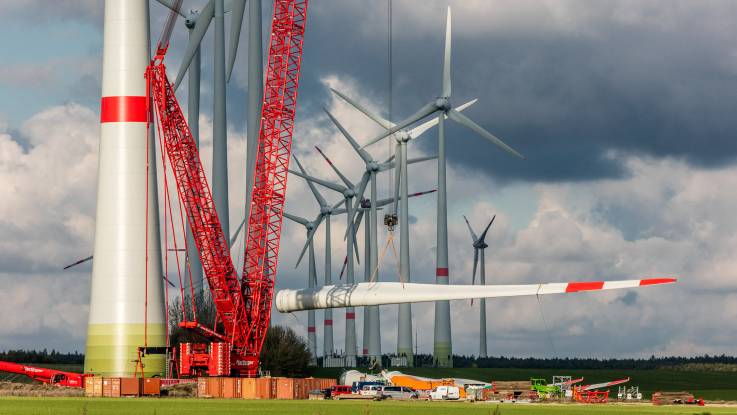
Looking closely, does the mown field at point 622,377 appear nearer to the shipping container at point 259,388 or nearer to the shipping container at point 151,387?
the shipping container at point 259,388

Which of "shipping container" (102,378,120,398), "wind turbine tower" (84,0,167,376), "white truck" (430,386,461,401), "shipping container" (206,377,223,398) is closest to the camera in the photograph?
"shipping container" (102,378,120,398)

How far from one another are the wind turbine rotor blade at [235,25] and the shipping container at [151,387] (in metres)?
57.4

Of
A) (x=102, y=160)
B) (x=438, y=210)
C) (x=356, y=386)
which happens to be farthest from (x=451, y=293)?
(x=438, y=210)

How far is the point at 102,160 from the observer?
12444cm

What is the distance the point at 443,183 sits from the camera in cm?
17925

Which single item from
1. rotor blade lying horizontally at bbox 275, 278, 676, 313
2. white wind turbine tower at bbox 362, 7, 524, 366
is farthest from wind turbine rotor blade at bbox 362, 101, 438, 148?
rotor blade lying horizontally at bbox 275, 278, 676, 313

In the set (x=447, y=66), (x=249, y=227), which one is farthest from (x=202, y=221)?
(x=447, y=66)

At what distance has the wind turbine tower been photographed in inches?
4818

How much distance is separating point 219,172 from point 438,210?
33887 mm

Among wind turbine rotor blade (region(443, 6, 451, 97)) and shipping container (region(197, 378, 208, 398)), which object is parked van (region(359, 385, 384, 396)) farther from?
wind turbine rotor blade (region(443, 6, 451, 97))

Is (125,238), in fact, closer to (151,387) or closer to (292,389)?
(151,387)

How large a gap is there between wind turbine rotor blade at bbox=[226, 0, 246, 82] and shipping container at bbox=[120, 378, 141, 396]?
2305 inches

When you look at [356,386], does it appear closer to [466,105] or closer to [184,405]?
[184,405]

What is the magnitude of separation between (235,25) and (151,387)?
60.6 m
